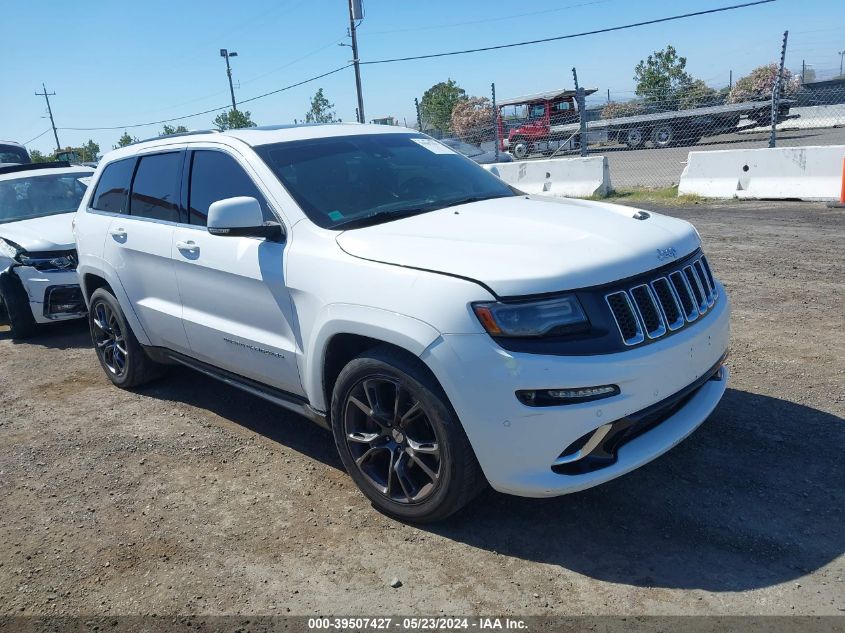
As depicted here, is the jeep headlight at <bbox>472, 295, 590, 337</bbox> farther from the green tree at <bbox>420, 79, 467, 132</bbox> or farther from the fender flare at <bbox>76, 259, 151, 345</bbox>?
the green tree at <bbox>420, 79, 467, 132</bbox>

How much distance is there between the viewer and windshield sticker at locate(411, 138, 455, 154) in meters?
4.66

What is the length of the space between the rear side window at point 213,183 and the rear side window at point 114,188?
1.02 m

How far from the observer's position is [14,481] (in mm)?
4266

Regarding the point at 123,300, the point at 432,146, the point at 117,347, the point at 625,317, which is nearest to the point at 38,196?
the point at 117,347

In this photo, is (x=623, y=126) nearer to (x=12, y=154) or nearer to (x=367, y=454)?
(x=12, y=154)

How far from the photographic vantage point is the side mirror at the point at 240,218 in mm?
3559

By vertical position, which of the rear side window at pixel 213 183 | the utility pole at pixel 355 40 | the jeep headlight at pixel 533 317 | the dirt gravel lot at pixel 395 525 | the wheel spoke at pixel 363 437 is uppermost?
the utility pole at pixel 355 40

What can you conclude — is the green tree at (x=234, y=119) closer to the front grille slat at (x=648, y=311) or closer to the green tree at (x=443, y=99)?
the green tree at (x=443, y=99)

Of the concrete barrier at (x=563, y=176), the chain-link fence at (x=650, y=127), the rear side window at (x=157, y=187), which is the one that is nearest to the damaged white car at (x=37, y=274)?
the rear side window at (x=157, y=187)

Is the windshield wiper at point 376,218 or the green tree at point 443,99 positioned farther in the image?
the green tree at point 443,99

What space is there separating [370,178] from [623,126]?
22.7m

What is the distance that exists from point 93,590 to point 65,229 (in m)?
5.56

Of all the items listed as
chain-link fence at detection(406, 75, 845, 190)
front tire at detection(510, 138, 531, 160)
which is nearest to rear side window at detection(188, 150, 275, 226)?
chain-link fence at detection(406, 75, 845, 190)

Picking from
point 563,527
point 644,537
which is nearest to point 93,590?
point 563,527
